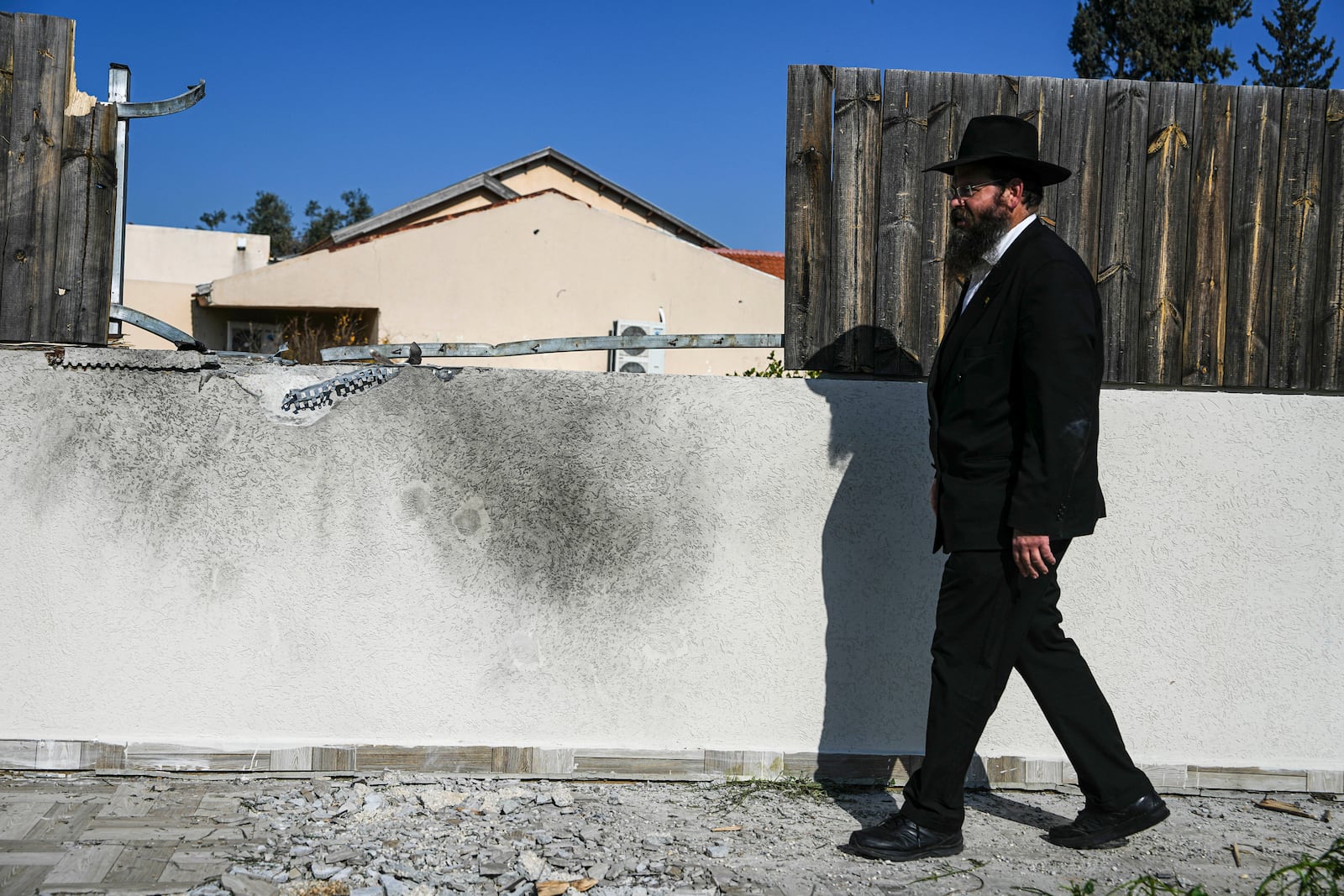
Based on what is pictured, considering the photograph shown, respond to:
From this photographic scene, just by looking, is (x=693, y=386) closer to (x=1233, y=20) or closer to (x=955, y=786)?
(x=955, y=786)

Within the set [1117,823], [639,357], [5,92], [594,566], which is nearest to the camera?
[1117,823]

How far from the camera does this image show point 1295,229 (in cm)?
409

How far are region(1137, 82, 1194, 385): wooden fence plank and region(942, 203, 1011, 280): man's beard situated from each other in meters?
0.92

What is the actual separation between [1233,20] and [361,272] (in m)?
30.5

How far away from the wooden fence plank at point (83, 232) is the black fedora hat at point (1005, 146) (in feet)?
9.17

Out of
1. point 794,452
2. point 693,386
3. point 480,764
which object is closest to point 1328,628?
point 794,452

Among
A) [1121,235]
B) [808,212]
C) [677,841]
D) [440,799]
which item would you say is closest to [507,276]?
[808,212]

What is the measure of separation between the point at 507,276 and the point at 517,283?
9.2 inches

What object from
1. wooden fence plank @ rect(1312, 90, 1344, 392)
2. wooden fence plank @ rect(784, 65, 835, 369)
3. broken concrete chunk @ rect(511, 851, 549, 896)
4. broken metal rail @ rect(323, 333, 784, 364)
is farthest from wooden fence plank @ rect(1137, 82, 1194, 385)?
broken concrete chunk @ rect(511, 851, 549, 896)

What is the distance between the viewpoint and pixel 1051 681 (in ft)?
11.1

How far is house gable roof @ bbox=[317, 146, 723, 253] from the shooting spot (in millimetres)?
25016

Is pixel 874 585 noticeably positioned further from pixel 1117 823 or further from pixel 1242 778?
pixel 1242 778

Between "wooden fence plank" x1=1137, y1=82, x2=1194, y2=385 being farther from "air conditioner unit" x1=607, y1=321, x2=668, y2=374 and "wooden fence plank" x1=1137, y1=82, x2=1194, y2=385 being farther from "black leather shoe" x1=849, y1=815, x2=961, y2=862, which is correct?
"air conditioner unit" x1=607, y1=321, x2=668, y2=374

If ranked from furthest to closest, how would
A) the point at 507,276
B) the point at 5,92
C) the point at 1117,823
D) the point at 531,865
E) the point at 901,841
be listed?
the point at 507,276 < the point at 5,92 < the point at 1117,823 < the point at 901,841 < the point at 531,865
